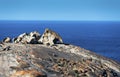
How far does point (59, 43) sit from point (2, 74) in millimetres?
17375

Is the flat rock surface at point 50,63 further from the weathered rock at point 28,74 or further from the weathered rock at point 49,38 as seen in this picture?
the weathered rock at point 49,38

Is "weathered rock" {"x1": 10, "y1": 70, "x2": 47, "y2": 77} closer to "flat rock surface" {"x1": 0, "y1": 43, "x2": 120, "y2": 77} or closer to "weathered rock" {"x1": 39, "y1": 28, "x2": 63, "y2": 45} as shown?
"flat rock surface" {"x1": 0, "y1": 43, "x2": 120, "y2": 77}

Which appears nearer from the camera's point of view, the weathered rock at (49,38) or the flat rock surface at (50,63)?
the flat rock surface at (50,63)

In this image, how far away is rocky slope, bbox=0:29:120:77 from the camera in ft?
122

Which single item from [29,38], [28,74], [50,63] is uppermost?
[29,38]

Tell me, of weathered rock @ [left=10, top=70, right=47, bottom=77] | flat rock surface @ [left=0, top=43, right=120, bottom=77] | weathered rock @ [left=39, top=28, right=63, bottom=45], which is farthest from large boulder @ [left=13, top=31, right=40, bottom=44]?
weathered rock @ [left=10, top=70, right=47, bottom=77]

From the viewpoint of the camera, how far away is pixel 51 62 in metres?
40.7

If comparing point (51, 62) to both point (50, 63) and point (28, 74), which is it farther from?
point (28, 74)

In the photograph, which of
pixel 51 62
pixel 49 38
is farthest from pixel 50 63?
pixel 49 38

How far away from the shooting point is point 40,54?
4259 centimetres

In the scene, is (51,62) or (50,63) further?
(51,62)

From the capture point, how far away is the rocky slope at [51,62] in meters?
37.2

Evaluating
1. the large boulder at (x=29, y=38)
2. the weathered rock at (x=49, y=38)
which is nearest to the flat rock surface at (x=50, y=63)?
the weathered rock at (x=49, y=38)

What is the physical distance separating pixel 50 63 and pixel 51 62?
457 mm
